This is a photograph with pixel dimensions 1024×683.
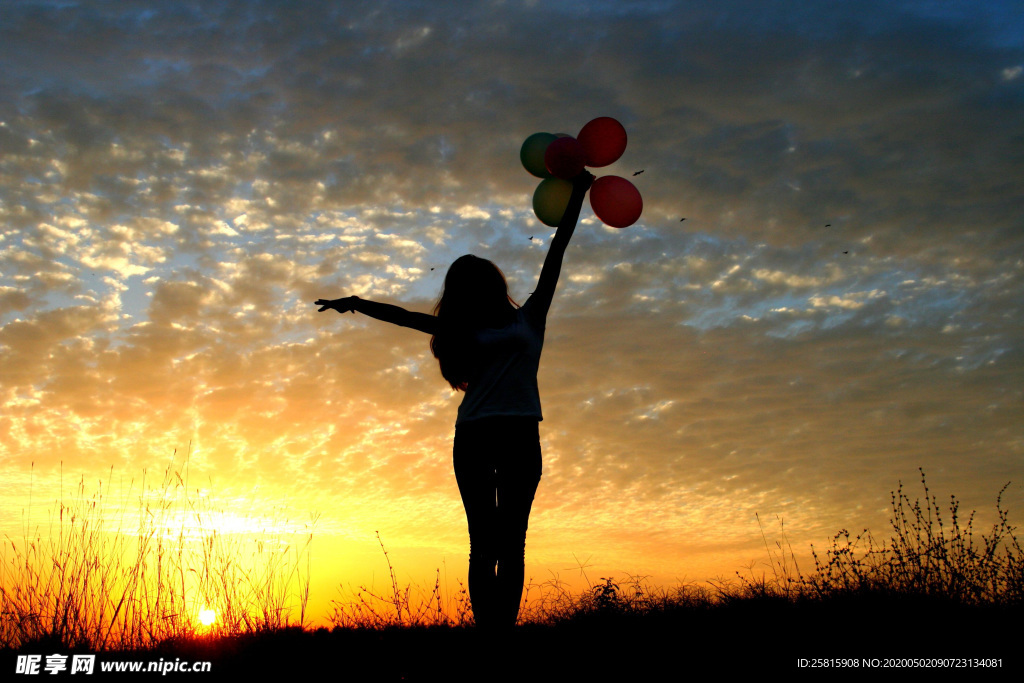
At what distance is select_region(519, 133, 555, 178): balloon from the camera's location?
4789 millimetres

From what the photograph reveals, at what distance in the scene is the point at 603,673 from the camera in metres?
3.67

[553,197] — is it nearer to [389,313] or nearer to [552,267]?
[552,267]

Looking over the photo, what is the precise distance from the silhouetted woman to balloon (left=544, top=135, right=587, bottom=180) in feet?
3.93

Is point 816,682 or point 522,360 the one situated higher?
point 522,360

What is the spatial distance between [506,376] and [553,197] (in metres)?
1.70

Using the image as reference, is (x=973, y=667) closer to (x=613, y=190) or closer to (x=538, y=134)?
(x=613, y=190)

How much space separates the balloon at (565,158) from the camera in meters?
4.52

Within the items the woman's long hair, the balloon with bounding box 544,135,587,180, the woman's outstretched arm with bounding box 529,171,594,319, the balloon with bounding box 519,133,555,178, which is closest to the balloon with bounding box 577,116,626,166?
the balloon with bounding box 544,135,587,180

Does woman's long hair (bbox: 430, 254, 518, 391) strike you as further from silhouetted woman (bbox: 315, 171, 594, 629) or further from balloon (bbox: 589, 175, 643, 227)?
balloon (bbox: 589, 175, 643, 227)

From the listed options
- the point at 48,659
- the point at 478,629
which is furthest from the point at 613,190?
the point at 48,659

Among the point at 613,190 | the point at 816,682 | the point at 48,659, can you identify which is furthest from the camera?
the point at 613,190

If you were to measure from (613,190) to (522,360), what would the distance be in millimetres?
1685

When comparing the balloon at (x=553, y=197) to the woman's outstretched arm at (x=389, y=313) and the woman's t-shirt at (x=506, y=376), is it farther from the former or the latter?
the woman's outstretched arm at (x=389, y=313)

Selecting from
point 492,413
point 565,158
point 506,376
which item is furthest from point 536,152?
point 492,413
